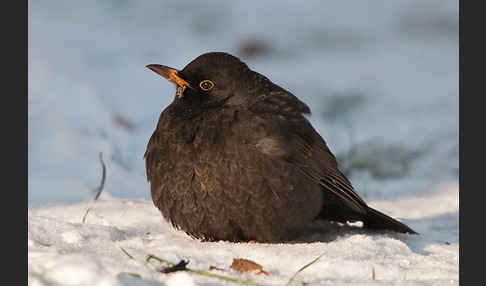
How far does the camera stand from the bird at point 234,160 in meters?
3.17

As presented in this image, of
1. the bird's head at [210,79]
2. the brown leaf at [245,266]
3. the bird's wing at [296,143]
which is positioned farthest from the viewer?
the bird's head at [210,79]

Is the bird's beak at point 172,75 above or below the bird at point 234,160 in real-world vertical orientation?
above

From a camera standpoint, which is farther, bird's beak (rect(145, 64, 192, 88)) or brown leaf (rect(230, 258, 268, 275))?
bird's beak (rect(145, 64, 192, 88))

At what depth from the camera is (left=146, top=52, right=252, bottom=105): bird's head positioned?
11.5 ft

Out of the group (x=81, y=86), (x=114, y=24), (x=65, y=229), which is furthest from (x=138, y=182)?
(x=114, y=24)

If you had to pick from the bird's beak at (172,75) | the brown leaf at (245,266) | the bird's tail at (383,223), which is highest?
the bird's beak at (172,75)

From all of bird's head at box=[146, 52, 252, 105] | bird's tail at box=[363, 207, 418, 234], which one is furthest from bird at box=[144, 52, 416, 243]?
bird's tail at box=[363, 207, 418, 234]

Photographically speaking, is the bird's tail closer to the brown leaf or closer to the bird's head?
the bird's head

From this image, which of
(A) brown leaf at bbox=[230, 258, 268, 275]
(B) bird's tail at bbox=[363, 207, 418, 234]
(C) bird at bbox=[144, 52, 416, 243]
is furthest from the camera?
(B) bird's tail at bbox=[363, 207, 418, 234]

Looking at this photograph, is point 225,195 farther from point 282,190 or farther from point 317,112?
point 317,112

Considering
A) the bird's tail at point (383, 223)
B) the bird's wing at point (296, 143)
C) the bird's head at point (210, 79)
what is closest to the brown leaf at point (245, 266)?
the bird's wing at point (296, 143)

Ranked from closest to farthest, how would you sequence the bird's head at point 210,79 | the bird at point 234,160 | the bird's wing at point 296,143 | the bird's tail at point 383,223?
the bird at point 234,160 < the bird's wing at point 296,143 < the bird's head at point 210,79 < the bird's tail at point 383,223

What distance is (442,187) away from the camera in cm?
636

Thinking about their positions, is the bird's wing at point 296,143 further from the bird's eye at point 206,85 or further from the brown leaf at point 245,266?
the brown leaf at point 245,266
